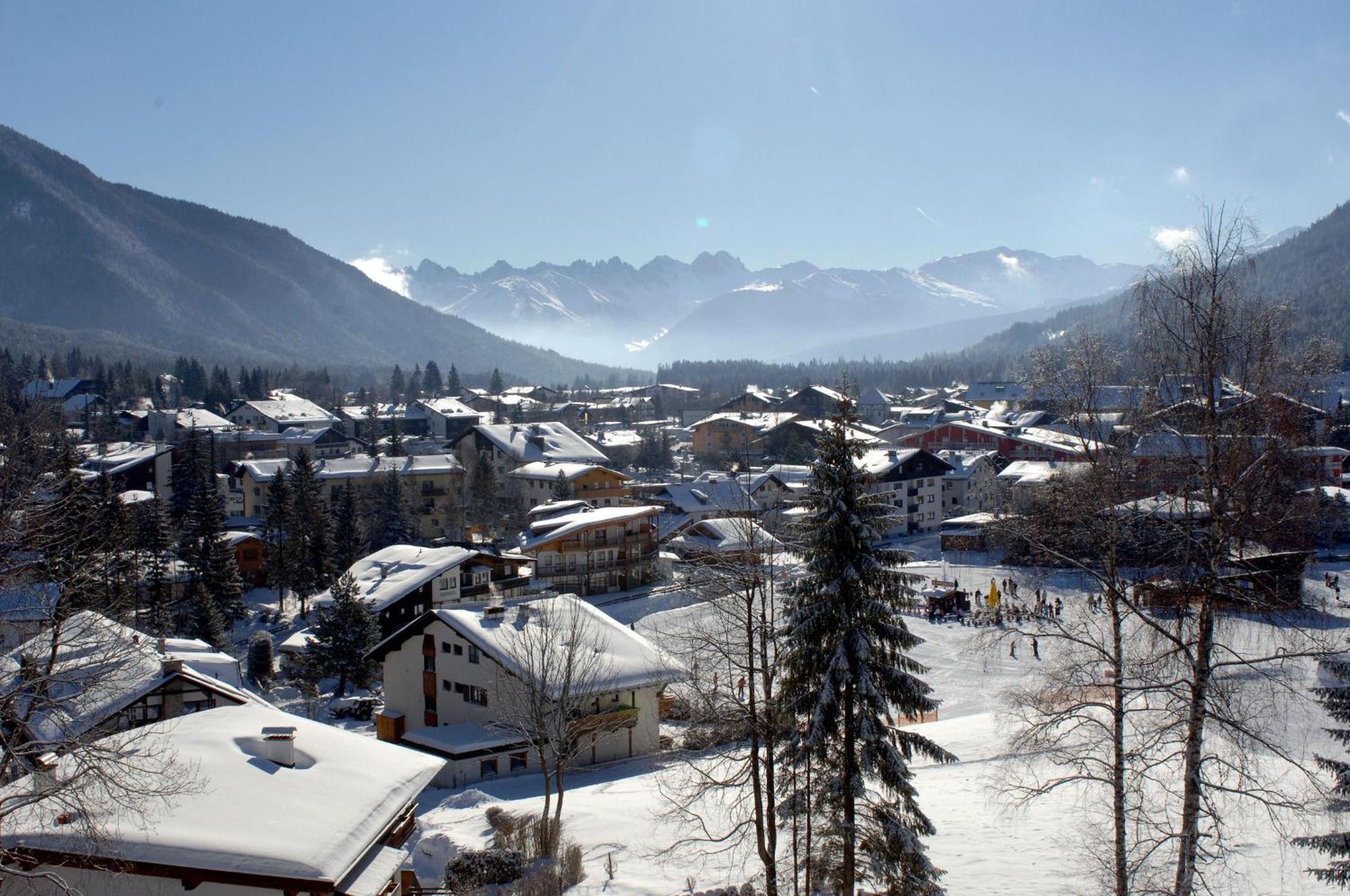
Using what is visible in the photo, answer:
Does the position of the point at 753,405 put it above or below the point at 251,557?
above

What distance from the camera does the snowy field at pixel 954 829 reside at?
511 inches

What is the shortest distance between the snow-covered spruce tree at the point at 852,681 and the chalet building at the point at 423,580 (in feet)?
83.3

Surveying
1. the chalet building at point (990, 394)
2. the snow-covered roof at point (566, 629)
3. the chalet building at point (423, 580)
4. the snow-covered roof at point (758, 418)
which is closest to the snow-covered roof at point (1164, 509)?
the snow-covered roof at point (566, 629)

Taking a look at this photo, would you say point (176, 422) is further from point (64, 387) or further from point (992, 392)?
point (992, 392)

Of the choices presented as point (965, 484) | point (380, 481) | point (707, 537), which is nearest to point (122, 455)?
point (380, 481)

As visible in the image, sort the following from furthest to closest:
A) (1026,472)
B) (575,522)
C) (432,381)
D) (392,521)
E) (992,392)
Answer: (432,381), (992,392), (1026,472), (392,521), (575,522)

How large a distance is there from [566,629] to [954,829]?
10.7m

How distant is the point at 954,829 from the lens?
615 inches

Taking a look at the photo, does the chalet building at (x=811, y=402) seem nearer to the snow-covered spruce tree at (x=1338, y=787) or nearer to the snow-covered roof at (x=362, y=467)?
the snow-covered roof at (x=362, y=467)

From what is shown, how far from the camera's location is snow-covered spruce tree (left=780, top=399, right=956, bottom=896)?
1112 centimetres

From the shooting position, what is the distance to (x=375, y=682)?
3306cm

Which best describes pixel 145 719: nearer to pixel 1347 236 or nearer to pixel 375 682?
pixel 375 682

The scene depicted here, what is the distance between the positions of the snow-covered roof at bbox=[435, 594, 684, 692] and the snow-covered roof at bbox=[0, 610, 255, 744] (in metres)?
5.80

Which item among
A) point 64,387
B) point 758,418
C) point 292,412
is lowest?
point 758,418
